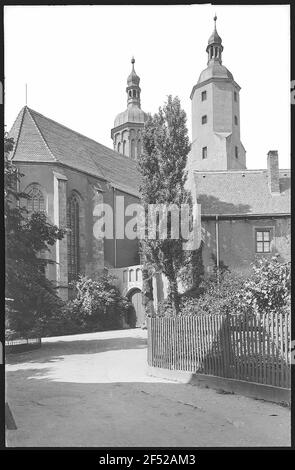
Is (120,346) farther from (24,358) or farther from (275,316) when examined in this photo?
(275,316)

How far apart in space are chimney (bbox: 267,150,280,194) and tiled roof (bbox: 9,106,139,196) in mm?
11812

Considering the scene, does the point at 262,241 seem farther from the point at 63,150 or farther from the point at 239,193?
the point at 63,150

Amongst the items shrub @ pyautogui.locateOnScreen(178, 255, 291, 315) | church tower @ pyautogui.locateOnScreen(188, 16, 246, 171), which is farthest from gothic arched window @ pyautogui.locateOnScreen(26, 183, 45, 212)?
shrub @ pyautogui.locateOnScreen(178, 255, 291, 315)

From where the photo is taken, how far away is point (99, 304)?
30.5m

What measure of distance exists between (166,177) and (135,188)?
59.6 feet

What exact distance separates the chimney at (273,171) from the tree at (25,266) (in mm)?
12040

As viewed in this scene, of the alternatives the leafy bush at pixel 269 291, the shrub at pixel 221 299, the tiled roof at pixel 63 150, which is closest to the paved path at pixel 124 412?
the shrub at pixel 221 299

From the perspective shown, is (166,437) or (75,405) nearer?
(166,437)

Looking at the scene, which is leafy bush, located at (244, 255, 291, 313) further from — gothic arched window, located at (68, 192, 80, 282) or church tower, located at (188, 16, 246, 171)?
church tower, located at (188, 16, 246, 171)

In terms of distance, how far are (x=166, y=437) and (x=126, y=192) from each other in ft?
111

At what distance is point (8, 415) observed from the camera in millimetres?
8055

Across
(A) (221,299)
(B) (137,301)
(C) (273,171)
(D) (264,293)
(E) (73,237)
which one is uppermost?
(C) (273,171)

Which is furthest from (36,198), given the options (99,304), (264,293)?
(264,293)
